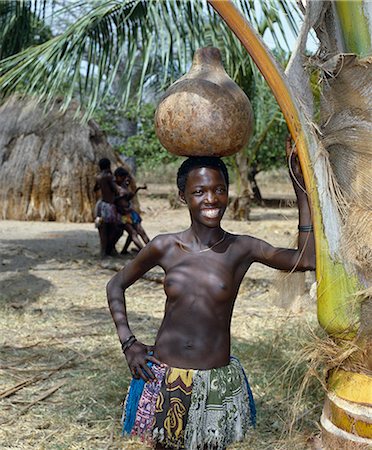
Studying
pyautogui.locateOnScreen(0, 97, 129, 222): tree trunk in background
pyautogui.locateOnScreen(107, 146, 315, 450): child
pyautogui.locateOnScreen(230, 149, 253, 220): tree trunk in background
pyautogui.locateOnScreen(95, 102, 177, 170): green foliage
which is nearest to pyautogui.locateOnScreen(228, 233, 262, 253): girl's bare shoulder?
pyautogui.locateOnScreen(107, 146, 315, 450): child

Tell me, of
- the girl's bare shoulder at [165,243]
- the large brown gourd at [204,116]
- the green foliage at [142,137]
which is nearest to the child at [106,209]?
the girl's bare shoulder at [165,243]

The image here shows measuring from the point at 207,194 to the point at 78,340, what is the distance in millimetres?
2590

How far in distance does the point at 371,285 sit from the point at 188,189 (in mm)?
712

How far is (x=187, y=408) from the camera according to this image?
2387 mm

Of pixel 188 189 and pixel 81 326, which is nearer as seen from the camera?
pixel 188 189

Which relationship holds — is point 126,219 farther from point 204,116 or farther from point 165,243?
point 204,116

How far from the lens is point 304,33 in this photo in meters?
2.22

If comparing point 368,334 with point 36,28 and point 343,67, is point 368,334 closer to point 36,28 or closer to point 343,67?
point 343,67

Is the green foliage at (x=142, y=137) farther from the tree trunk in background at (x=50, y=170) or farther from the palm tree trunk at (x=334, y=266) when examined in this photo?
the palm tree trunk at (x=334, y=266)

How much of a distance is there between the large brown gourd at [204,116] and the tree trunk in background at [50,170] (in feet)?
32.9

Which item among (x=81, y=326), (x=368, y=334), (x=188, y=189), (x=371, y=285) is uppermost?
(x=188, y=189)

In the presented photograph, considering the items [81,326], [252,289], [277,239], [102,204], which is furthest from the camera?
[277,239]

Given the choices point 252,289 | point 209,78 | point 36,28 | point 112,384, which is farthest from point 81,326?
point 36,28

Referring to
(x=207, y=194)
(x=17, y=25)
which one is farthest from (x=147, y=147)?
(x=207, y=194)
